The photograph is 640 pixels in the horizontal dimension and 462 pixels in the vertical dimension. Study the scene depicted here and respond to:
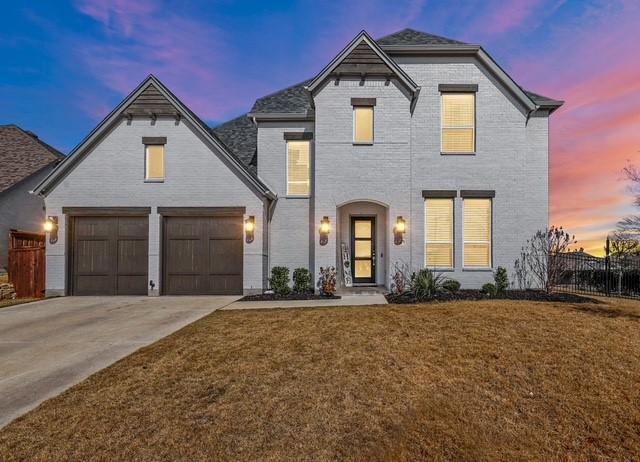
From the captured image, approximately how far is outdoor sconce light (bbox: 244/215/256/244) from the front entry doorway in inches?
149

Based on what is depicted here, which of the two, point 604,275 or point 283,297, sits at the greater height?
point 604,275

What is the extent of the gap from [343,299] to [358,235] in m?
3.21

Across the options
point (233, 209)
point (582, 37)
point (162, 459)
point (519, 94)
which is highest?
point (582, 37)

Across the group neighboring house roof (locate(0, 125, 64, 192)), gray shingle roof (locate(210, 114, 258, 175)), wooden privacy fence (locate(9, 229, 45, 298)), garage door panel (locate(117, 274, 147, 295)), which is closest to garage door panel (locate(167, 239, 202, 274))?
garage door panel (locate(117, 274, 147, 295))

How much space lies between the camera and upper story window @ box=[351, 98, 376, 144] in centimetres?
1229

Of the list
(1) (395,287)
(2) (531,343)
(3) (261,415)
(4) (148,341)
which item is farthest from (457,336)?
(4) (148,341)

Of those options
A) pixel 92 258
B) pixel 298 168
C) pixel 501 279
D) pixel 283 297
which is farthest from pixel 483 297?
pixel 92 258

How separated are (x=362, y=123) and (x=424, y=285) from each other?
5.94 meters

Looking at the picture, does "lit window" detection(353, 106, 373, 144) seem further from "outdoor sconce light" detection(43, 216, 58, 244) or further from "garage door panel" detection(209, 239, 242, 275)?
"outdoor sconce light" detection(43, 216, 58, 244)

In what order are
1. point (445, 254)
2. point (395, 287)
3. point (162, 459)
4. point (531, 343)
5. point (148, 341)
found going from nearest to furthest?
point (162, 459) → point (531, 343) → point (148, 341) → point (395, 287) → point (445, 254)

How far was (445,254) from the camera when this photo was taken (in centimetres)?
1272

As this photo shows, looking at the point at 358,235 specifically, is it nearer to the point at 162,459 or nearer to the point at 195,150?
the point at 195,150

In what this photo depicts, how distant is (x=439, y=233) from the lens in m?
12.8

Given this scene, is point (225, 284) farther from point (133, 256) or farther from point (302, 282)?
point (133, 256)
